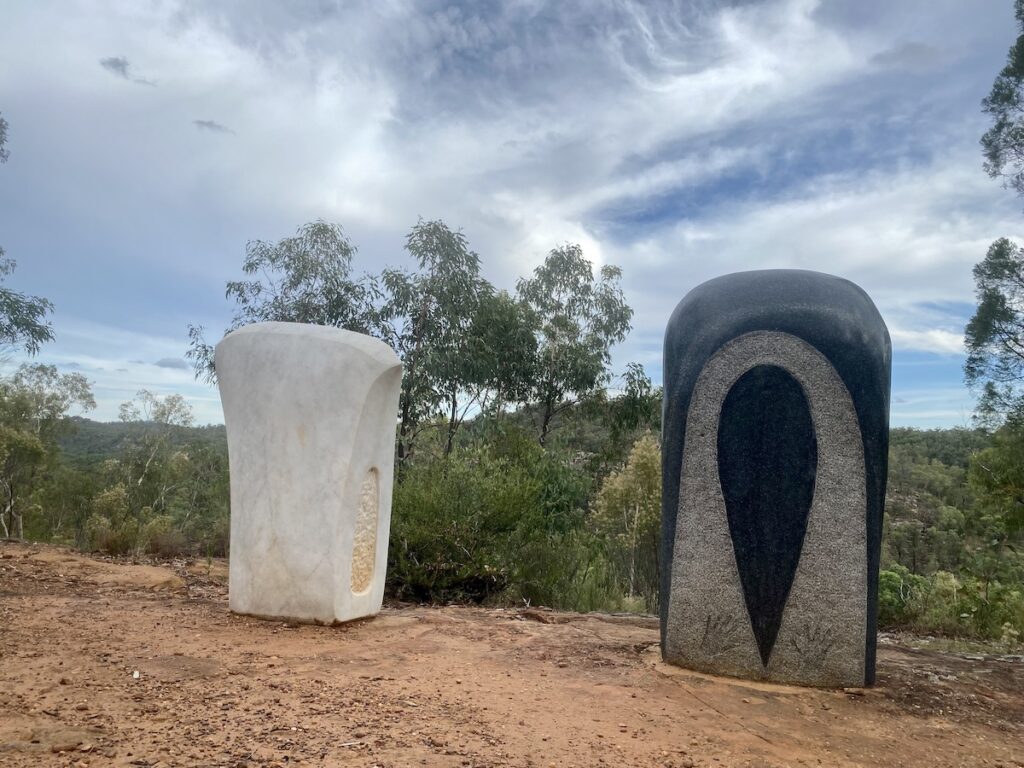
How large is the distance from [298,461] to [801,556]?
12.9 ft

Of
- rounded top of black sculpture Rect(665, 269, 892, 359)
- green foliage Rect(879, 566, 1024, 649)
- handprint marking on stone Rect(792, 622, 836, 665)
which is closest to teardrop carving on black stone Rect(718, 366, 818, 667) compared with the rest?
handprint marking on stone Rect(792, 622, 836, 665)

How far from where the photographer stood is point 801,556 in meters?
5.16

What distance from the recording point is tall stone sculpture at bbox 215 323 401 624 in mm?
6355

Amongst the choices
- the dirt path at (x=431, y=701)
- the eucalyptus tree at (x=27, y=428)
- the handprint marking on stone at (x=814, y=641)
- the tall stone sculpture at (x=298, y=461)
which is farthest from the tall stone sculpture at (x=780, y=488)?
the eucalyptus tree at (x=27, y=428)

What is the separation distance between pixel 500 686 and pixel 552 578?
4.96 m

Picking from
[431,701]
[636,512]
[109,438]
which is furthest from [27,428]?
[431,701]

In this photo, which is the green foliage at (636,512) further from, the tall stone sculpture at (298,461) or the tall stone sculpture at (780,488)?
the tall stone sculpture at (780,488)

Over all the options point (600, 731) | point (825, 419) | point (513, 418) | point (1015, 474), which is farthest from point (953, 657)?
point (513, 418)

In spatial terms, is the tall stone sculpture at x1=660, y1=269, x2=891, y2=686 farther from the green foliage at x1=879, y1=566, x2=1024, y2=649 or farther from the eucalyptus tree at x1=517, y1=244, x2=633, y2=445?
the eucalyptus tree at x1=517, y1=244, x2=633, y2=445

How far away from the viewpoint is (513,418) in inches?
701

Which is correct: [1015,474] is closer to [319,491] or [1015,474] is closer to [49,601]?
[319,491]

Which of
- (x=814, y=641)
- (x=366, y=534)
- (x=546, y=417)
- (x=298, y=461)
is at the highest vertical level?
(x=546, y=417)

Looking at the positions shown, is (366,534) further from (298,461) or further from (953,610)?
(953,610)

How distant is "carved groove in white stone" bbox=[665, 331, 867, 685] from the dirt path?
0.21 meters
